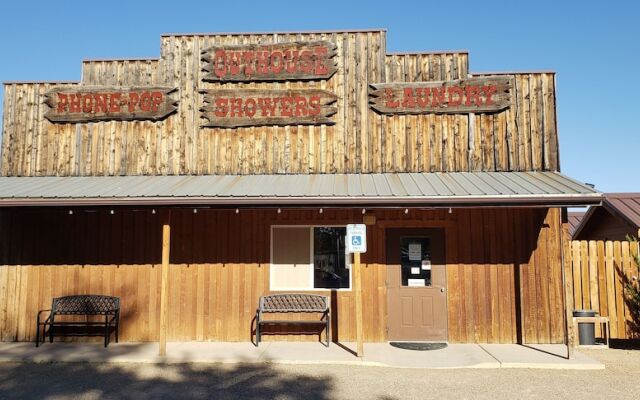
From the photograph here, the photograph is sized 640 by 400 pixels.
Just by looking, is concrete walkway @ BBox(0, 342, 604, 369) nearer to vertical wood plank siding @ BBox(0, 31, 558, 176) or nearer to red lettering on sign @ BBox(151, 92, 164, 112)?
vertical wood plank siding @ BBox(0, 31, 558, 176)

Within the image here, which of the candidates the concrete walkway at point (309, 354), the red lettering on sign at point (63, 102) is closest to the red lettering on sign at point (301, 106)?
the concrete walkway at point (309, 354)

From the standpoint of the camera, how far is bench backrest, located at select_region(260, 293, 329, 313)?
376 inches

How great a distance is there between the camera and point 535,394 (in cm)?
652

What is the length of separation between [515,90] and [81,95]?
919 cm

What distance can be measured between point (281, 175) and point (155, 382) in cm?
471

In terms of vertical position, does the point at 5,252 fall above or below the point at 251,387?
above

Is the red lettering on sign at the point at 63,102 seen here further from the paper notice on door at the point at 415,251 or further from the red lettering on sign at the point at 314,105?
the paper notice on door at the point at 415,251

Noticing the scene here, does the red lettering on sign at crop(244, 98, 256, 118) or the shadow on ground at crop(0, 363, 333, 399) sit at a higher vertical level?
the red lettering on sign at crop(244, 98, 256, 118)

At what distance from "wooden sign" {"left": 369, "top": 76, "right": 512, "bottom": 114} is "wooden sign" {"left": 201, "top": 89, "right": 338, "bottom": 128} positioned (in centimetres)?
108

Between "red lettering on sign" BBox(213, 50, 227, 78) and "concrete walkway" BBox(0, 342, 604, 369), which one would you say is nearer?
"concrete walkway" BBox(0, 342, 604, 369)

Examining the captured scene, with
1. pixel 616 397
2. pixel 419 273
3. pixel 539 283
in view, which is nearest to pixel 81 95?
pixel 419 273

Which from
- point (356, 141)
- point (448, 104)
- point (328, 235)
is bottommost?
point (328, 235)

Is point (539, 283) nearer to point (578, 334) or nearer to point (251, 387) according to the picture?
point (578, 334)

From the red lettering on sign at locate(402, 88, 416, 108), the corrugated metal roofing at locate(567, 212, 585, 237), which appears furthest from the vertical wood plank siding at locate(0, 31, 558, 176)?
the corrugated metal roofing at locate(567, 212, 585, 237)
